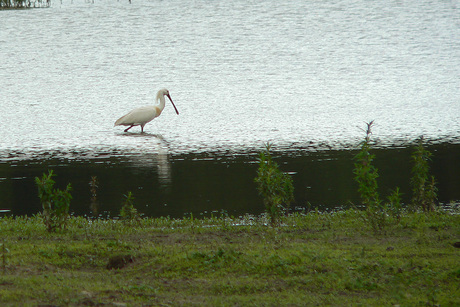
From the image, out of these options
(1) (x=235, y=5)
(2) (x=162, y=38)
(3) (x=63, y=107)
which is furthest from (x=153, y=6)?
(3) (x=63, y=107)

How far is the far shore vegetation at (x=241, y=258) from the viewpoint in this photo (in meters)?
5.48

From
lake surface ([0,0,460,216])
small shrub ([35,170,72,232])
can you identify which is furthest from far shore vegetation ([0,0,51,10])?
small shrub ([35,170,72,232])

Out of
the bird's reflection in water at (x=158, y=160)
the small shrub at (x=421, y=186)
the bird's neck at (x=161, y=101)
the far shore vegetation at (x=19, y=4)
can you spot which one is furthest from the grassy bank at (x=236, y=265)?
the far shore vegetation at (x=19, y=4)

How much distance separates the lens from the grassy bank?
5.46 m

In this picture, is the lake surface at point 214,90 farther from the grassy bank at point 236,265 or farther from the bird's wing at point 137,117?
the grassy bank at point 236,265

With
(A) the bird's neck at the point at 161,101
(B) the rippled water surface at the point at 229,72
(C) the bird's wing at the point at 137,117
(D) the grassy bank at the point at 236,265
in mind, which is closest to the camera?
(D) the grassy bank at the point at 236,265

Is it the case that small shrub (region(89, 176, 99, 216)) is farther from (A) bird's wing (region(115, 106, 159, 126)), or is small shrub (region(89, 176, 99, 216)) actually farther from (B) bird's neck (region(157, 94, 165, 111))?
(B) bird's neck (region(157, 94, 165, 111))

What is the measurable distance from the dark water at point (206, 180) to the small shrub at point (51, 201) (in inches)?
84.9

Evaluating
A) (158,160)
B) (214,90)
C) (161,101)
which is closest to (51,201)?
(158,160)

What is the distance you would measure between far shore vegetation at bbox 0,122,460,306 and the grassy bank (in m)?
0.01

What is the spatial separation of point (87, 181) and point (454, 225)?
7.14 meters

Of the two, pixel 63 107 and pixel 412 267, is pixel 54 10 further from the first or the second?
pixel 412 267

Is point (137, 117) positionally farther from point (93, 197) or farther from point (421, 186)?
point (421, 186)

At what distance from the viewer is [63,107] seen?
23391 millimetres
